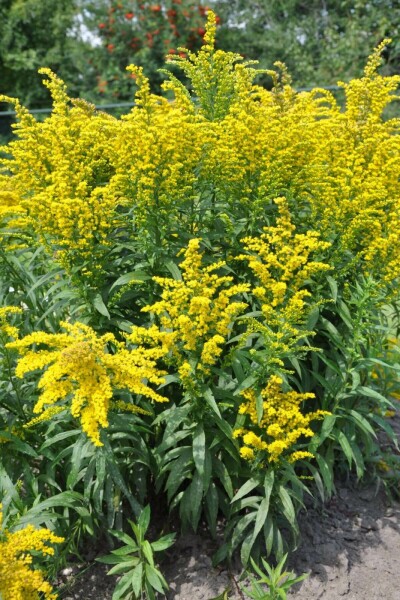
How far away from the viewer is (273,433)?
9.29 feet

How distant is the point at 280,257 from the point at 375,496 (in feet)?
5.71

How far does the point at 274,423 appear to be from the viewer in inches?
115

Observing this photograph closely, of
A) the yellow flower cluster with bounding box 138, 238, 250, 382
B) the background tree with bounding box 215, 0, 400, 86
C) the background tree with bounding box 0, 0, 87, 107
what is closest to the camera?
the yellow flower cluster with bounding box 138, 238, 250, 382

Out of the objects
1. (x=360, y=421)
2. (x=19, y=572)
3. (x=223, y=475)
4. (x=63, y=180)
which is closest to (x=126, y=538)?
(x=223, y=475)

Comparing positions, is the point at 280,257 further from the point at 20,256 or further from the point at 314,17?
the point at 314,17

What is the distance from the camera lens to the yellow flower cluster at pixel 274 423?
282 centimetres

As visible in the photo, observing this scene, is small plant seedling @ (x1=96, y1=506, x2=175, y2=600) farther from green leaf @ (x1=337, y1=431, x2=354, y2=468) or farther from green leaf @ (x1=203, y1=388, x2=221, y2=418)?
green leaf @ (x1=337, y1=431, x2=354, y2=468)

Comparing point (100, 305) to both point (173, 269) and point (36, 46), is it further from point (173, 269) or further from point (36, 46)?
point (36, 46)

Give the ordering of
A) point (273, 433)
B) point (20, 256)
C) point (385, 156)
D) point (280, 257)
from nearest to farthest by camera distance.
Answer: point (273, 433)
point (280, 257)
point (385, 156)
point (20, 256)

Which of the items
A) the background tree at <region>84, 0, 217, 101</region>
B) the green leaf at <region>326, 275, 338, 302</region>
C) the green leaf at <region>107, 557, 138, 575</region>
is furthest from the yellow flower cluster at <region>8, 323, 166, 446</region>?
the background tree at <region>84, 0, 217, 101</region>

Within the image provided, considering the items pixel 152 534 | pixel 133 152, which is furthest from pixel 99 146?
pixel 152 534

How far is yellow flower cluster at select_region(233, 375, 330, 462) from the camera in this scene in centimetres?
282

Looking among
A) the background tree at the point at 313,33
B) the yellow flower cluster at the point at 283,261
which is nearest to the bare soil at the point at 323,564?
the yellow flower cluster at the point at 283,261

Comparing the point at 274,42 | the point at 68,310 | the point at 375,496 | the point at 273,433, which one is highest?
the point at 274,42
